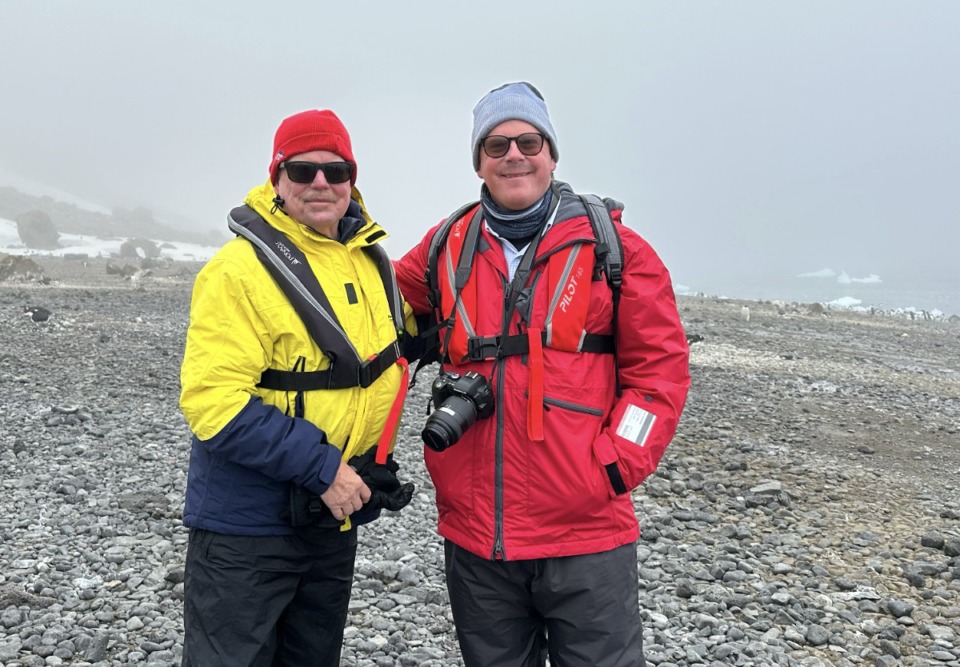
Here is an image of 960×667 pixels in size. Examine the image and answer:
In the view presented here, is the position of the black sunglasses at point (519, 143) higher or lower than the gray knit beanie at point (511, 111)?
lower

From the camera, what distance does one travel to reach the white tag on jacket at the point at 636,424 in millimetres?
2848

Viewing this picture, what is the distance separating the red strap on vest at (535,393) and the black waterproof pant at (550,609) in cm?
49

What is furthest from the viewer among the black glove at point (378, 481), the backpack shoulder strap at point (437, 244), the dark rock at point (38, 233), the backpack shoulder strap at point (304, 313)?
the dark rock at point (38, 233)

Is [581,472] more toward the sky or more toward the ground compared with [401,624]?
more toward the sky

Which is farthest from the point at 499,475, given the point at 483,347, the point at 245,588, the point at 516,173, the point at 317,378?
the point at 516,173

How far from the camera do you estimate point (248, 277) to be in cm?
277

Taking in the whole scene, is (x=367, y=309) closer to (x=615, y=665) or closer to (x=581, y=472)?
(x=581, y=472)

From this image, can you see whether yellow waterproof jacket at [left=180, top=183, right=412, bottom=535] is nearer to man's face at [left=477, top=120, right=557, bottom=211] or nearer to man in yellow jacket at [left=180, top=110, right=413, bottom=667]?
man in yellow jacket at [left=180, top=110, right=413, bottom=667]

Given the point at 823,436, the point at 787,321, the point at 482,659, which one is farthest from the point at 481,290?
the point at 787,321

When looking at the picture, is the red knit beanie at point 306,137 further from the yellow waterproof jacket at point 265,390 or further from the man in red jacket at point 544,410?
the man in red jacket at point 544,410

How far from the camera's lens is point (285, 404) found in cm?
285

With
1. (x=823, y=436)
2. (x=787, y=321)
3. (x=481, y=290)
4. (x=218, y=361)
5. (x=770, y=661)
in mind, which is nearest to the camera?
(x=218, y=361)

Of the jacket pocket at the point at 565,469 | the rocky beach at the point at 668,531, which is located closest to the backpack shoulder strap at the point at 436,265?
the jacket pocket at the point at 565,469

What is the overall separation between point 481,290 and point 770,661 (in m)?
2.92
